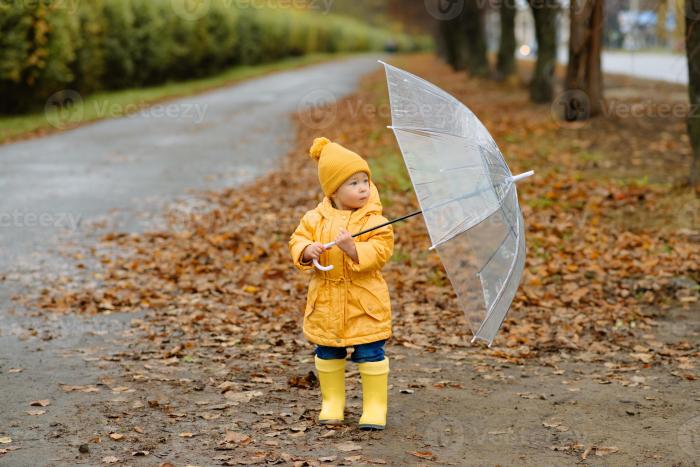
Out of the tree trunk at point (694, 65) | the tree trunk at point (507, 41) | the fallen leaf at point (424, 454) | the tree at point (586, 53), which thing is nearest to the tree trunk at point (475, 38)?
the tree trunk at point (507, 41)

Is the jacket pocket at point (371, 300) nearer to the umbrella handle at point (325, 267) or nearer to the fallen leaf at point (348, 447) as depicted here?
the umbrella handle at point (325, 267)

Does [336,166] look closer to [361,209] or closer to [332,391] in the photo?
[361,209]

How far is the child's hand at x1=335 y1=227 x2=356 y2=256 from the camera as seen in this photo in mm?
4504

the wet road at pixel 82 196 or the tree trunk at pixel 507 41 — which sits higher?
the tree trunk at pixel 507 41

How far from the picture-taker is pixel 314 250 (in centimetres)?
459

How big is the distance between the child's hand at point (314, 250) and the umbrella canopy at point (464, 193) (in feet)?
1.94

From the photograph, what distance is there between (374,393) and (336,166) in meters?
1.23

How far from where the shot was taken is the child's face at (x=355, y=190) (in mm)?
4711

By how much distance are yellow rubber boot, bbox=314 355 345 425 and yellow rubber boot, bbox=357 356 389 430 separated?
133 mm

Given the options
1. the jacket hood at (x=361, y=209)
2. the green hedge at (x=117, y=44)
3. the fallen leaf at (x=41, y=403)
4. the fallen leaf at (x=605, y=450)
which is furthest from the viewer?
the green hedge at (x=117, y=44)

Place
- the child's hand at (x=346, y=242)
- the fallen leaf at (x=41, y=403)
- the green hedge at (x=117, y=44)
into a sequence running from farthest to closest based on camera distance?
the green hedge at (x=117, y=44)
the fallen leaf at (x=41, y=403)
the child's hand at (x=346, y=242)

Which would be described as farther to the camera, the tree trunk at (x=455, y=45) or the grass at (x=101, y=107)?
the tree trunk at (x=455, y=45)

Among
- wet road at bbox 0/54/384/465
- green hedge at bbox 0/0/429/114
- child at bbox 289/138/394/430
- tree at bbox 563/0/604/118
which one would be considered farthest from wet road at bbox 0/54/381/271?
tree at bbox 563/0/604/118

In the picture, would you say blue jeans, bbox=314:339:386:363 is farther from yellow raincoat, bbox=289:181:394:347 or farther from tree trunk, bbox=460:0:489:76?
tree trunk, bbox=460:0:489:76
